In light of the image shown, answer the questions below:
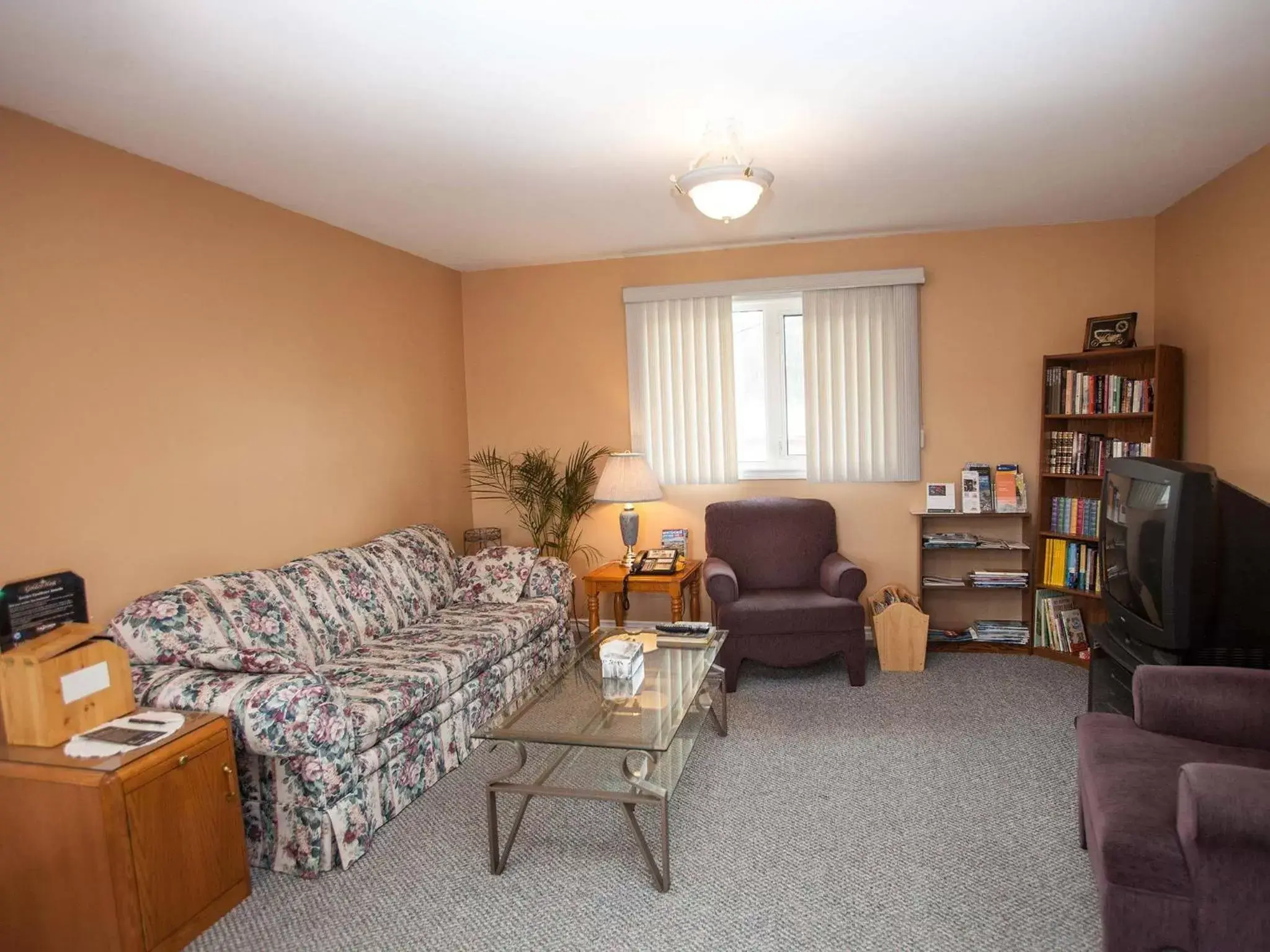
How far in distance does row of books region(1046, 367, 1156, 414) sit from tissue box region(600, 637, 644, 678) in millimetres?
2910

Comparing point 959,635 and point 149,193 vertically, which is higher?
point 149,193

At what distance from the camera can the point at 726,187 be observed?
2734mm

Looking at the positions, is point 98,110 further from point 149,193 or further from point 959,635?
point 959,635

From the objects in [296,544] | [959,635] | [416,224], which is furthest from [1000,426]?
[296,544]

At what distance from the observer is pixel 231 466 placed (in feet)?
10.8

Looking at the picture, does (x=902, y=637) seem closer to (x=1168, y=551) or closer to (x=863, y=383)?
(x=863, y=383)

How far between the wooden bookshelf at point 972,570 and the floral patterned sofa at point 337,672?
2.28m

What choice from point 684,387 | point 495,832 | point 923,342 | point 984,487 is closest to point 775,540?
point 684,387

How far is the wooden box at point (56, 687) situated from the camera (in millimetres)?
2109

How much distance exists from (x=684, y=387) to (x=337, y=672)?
275 cm

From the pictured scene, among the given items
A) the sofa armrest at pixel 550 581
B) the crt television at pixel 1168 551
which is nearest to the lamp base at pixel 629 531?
the sofa armrest at pixel 550 581

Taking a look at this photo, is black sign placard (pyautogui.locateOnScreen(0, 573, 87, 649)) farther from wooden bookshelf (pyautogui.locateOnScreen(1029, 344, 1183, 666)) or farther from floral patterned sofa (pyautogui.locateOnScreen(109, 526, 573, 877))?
wooden bookshelf (pyautogui.locateOnScreen(1029, 344, 1183, 666))

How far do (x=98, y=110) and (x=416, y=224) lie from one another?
5.45ft

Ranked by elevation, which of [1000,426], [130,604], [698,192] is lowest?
[130,604]
